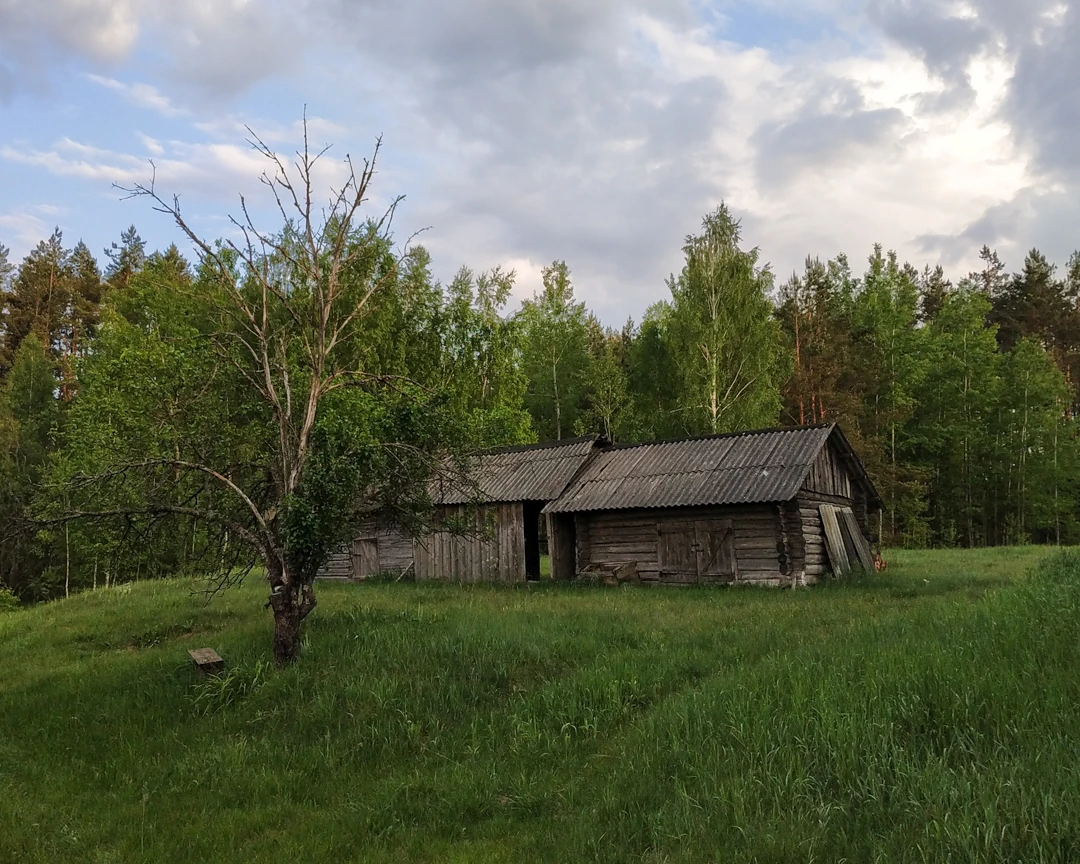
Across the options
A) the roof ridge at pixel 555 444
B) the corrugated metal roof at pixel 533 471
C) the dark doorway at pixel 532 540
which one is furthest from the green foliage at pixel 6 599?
the dark doorway at pixel 532 540

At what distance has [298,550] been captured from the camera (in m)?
10.6

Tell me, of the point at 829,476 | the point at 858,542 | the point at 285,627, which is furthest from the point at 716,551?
the point at 285,627

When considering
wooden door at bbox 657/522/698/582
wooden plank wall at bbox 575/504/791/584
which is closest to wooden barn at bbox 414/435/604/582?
wooden plank wall at bbox 575/504/791/584

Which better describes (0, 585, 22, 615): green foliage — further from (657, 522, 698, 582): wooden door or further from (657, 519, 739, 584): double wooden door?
(657, 519, 739, 584): double wooden door

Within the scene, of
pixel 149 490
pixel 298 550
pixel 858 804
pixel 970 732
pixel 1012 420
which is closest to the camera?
pixel 858 804

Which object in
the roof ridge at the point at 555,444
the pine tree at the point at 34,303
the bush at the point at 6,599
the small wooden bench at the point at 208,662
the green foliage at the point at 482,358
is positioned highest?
the pine tree at the point at 34,303

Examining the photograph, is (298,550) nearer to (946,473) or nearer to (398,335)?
(398,335)

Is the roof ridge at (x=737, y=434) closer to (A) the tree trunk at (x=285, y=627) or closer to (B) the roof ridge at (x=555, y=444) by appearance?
(B) the roof ridge at (x=555, y=444)

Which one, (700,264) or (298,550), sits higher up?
(700,264)

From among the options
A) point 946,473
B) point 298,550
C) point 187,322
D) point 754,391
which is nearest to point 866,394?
point 946,473

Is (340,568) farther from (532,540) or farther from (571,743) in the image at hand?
(571,743)

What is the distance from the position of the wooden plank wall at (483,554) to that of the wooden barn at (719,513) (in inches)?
47.1

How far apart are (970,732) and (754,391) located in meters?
30.2

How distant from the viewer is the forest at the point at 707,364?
34625mm
